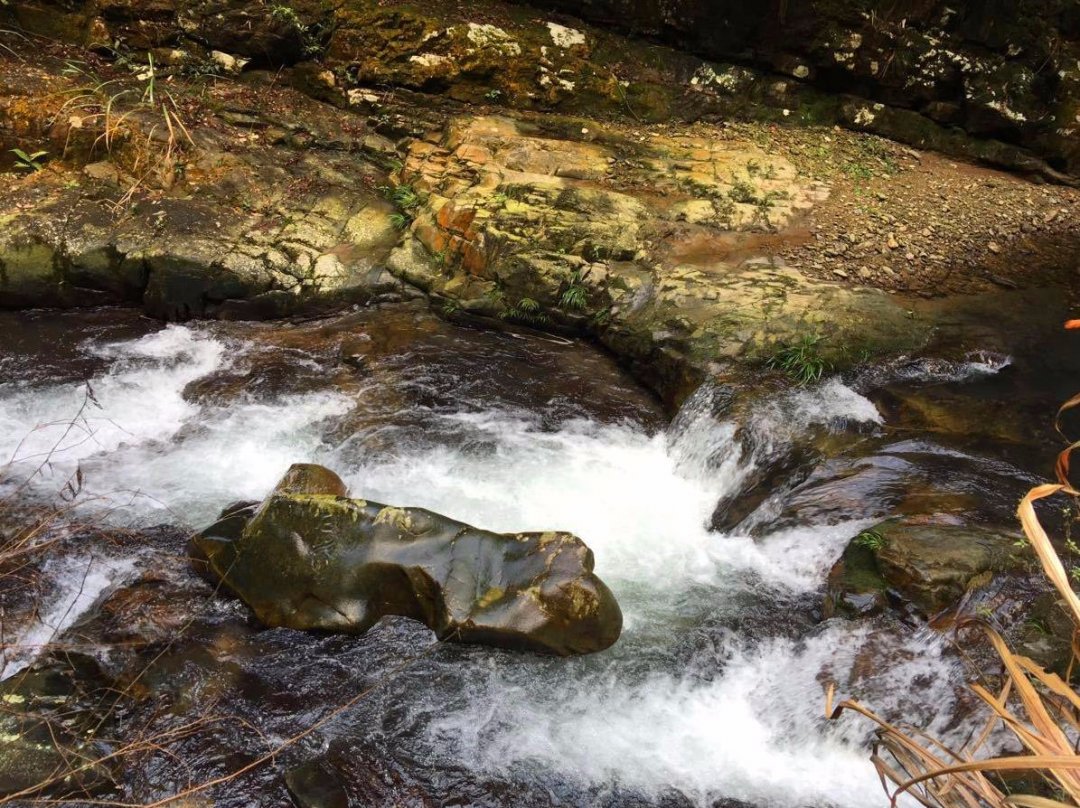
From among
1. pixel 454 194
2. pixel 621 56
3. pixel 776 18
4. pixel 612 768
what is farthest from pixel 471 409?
pixel 776 18

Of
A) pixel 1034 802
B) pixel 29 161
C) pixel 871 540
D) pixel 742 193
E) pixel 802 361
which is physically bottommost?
pixel 29 161

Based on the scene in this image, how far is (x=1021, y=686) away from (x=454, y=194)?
7.22 meters

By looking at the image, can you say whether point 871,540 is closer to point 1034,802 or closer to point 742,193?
point 1034,802

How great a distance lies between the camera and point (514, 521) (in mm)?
5262

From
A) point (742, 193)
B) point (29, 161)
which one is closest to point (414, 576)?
point (742, 193)

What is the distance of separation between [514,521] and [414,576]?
3.56 ft

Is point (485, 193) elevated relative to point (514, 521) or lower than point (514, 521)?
elevated

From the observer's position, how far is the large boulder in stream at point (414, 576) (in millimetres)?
4246

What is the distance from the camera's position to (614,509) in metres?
5.51

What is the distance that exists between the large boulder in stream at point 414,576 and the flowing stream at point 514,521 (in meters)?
0.15

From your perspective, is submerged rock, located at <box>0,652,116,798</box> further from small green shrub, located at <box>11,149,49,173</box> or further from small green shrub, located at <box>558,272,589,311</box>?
small green shrub, located at <box>11,149,49,173</box>

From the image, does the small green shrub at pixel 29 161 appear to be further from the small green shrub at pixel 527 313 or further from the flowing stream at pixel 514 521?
the small green shrub at pixel 527 313

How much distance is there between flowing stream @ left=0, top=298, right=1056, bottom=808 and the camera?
152 inches

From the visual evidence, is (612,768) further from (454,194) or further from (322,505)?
(454,194)
